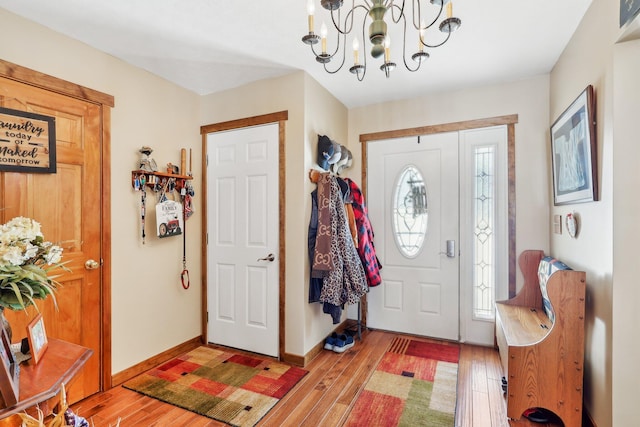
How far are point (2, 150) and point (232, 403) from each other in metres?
2.10

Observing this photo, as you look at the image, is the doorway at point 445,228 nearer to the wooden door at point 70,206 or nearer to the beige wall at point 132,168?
the beige wall at point 132,168

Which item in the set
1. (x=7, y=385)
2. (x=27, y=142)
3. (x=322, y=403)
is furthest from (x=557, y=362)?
(x=27, y=142)

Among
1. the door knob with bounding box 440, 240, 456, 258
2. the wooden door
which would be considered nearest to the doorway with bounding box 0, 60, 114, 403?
the wooden door

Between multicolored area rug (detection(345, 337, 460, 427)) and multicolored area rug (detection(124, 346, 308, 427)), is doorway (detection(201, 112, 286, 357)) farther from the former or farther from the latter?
multicolored area rug (detection(345, 337, 460, 427))

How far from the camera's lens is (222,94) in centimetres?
315

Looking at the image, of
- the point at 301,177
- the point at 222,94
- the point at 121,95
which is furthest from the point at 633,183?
the point at 121,95

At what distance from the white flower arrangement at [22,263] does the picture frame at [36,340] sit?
0.22 m

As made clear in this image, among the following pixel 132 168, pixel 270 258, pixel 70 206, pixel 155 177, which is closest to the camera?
pixel 70 206

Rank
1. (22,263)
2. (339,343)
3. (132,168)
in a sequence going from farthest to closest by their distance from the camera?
1. (339,343)
2. (132,168)
3. (22,263)

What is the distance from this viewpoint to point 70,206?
218cm

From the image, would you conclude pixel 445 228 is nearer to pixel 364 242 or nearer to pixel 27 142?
pixel 364 242

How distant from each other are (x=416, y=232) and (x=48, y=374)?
2982 millimetres

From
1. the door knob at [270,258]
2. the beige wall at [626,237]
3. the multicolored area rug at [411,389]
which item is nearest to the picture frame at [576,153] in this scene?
the beige wall at [626,237]

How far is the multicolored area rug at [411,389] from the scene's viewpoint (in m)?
2.04
